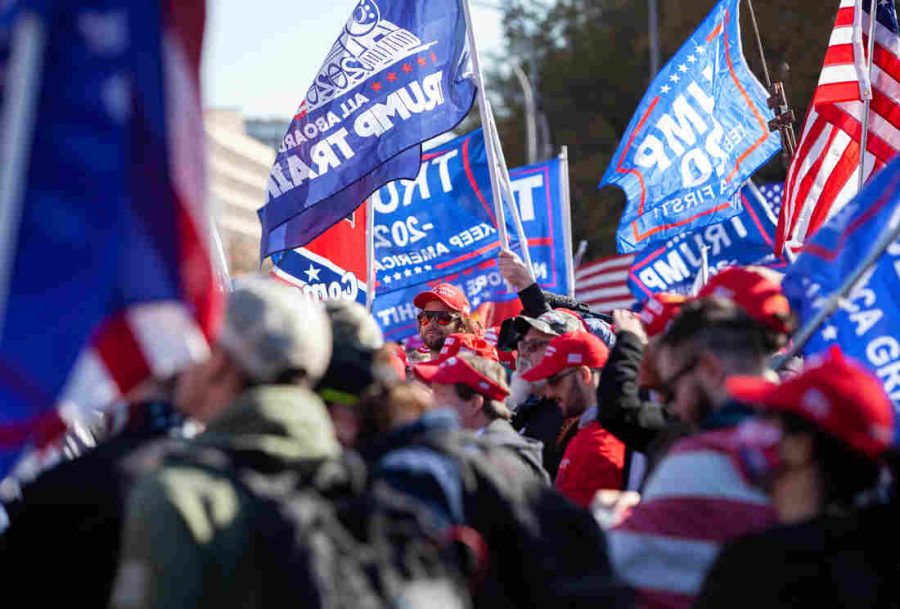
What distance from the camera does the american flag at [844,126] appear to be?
8.01m

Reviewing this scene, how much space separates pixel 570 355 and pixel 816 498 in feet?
9.94

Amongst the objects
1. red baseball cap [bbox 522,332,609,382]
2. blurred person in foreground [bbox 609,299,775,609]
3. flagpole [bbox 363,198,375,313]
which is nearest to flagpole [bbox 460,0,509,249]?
flagpole [bbox 363,198,375,313]

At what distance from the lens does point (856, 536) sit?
3.24m

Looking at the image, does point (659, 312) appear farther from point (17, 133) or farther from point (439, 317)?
point (439, 317)

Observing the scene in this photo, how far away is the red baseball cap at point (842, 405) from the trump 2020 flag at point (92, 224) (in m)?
1.34

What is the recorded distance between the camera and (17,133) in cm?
325

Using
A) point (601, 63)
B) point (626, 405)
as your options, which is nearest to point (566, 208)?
point (626, 405)

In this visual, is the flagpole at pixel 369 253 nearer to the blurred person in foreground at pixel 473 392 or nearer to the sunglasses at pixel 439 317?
the sunglasses at pixel 439 317

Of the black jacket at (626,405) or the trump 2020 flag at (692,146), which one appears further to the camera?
the trump 2020 flag at (692,146)

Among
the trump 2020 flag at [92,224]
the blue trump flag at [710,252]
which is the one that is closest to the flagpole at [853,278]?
the trump 2020 flag at [92,224]

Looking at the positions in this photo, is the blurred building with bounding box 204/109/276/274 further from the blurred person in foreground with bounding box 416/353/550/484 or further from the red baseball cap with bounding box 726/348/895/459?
the red baseball cap with bounding box 726/348/895/459

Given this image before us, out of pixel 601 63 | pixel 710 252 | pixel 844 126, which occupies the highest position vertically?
pixel 844 126

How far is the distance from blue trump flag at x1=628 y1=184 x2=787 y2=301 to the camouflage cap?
334 inches

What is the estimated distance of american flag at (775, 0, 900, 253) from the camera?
801 cm
